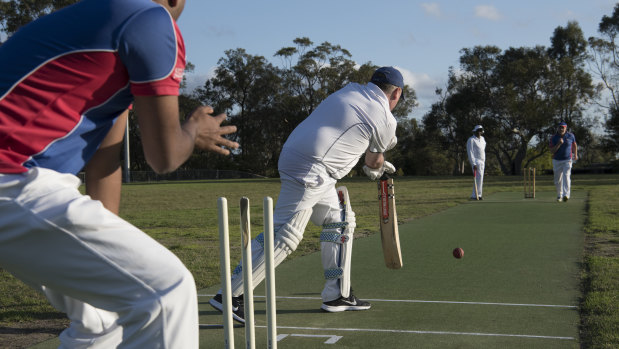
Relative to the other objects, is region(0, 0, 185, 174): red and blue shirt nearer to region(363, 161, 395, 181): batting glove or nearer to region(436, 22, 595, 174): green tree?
region(363, 161, 395, 181): batting glove

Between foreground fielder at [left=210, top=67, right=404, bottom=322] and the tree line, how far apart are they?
54547 mm

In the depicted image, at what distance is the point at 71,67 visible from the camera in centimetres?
212

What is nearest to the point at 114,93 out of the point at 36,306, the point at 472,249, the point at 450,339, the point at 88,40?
the point at 88,40

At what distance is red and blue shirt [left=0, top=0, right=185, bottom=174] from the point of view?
2.10m

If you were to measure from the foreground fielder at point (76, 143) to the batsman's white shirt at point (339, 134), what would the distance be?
316 cm

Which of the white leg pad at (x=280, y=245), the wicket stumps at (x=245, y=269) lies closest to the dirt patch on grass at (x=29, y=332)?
the white leg pad at (x=280, y=245)

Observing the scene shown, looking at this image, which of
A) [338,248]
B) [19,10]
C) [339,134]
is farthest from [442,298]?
[19,10]

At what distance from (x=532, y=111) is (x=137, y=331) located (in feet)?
197

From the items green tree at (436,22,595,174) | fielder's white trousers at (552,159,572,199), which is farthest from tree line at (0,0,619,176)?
fielder's white trousers at (552,159,572,199)

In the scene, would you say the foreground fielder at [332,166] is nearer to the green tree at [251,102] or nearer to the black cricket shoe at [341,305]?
the black cricket shoe at [341,305]

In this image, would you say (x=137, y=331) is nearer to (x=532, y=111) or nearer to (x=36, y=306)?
(x=36, y=306)

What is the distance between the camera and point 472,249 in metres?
9.56

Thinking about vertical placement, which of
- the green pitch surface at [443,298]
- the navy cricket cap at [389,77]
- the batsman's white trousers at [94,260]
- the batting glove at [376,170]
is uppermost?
the navy cricket cap at [389,77]

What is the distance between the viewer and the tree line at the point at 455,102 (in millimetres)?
58844
